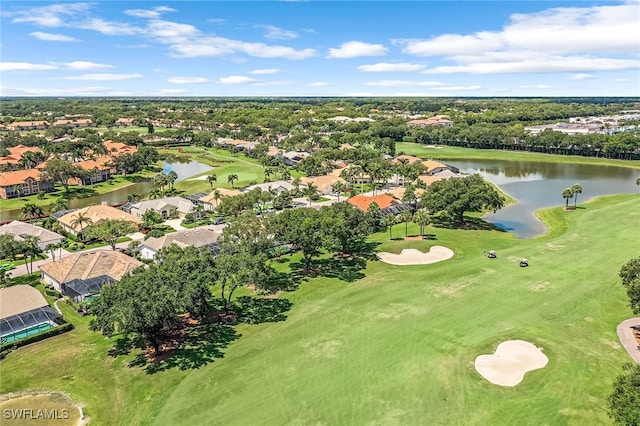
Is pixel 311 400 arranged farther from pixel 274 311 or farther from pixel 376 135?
pixel 376 135

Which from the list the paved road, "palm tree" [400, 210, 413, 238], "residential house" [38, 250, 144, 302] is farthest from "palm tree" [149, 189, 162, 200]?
the paved road

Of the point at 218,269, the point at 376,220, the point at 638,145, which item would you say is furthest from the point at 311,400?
the point at 638,145

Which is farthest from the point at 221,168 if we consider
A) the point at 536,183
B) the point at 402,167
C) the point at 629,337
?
the point at 629,337

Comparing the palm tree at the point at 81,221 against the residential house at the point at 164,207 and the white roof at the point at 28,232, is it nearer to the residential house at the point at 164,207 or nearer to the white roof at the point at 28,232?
the white roof at the point at 28,232

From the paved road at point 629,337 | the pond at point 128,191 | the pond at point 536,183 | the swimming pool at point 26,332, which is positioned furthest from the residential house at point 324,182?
the paved road at point 629,337

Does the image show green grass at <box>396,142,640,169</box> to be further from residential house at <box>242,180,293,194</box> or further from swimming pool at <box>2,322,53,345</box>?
swimming pool at <box>2,322,53,345</box>

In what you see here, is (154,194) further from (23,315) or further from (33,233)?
(23,315)
